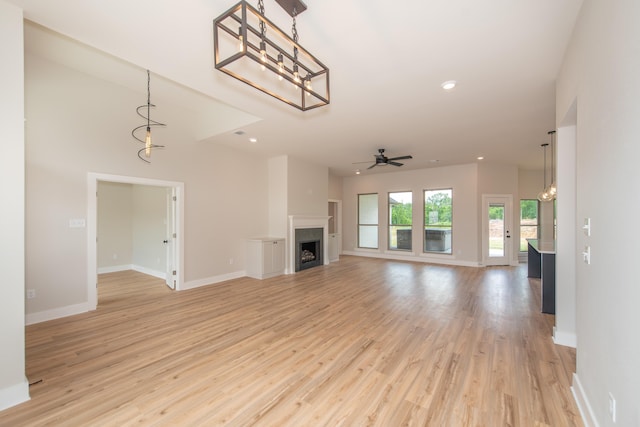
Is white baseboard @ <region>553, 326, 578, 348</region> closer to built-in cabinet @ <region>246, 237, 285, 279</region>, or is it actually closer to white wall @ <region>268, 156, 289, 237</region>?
built-in cabinet @ <region>246, 237, 285, 279</region>

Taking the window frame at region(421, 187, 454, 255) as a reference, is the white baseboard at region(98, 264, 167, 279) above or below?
below

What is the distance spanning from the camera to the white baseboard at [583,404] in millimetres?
1676

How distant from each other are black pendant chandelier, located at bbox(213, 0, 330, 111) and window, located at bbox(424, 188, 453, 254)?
591cm

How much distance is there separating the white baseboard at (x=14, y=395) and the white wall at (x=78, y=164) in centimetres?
205

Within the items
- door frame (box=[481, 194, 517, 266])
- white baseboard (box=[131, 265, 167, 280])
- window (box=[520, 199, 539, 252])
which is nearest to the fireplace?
white baseboard (box=[131, 265, 167, 280])

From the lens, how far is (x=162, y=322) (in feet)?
11.5

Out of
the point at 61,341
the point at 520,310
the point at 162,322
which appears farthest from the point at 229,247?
the point at 520,310

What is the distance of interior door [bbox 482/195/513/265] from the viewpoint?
7.48m

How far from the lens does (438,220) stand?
26.5 ft

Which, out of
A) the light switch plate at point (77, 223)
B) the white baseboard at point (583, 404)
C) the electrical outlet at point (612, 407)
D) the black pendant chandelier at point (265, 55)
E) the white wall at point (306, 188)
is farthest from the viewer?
the white wall at point (306, 188)

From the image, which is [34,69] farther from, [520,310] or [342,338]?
[520,310]

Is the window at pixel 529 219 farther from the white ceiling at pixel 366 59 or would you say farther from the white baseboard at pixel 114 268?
the white baseboard at pixel 114 268

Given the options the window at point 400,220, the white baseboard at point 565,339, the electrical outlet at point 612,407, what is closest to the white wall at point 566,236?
the white baseboard at point 565,339

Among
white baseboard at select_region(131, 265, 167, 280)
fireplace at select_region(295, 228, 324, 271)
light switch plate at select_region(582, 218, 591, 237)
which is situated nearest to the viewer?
light switch plate at select_region(582, 218, 591, 237)
